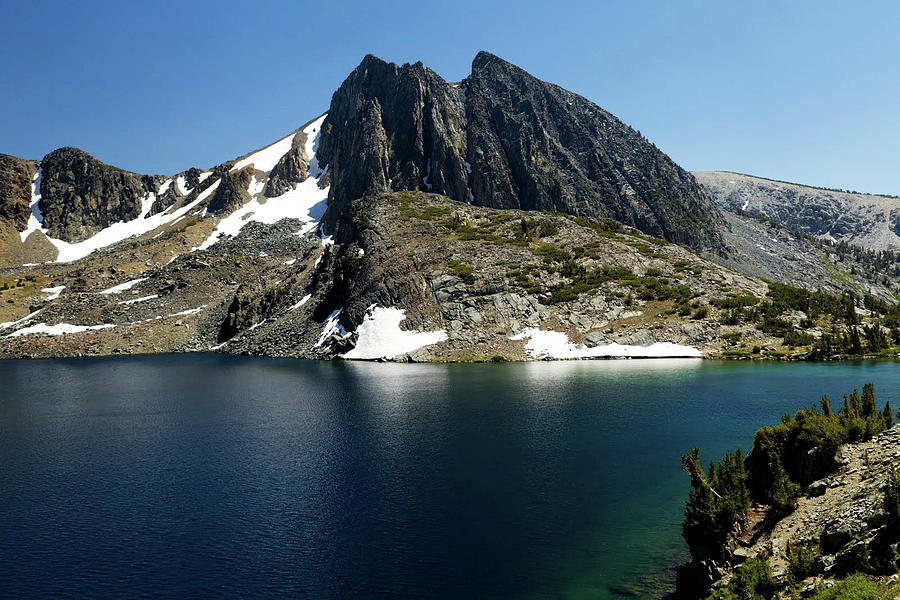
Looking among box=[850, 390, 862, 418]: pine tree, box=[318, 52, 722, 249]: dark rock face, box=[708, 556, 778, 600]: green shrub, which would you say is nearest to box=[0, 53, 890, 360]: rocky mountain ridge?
box=[318, 52, 722, 249]: dark rock face

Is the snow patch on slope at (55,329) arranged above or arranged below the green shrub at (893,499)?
above

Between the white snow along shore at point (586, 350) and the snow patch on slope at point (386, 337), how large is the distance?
1646 centimetres

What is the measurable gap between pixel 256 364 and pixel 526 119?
460ft

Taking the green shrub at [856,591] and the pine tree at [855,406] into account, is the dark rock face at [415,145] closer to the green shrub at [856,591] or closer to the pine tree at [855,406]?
the pine tree at [855,406]

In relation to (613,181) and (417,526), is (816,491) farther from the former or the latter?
(613,181)

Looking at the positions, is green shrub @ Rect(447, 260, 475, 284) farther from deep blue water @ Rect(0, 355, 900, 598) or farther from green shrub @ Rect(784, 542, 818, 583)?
green shrub @ Rect(784, 542, 818, 583)

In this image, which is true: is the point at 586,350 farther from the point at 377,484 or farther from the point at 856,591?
the point at 856,591

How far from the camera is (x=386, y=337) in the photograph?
9869cm

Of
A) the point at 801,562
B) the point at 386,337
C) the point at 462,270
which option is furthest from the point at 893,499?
the point at 462,270

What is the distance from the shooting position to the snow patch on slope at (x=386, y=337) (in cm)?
9539

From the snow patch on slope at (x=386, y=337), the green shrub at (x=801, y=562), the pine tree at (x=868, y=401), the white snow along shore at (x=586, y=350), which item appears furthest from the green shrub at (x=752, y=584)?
the snow patch on slope at (x=386, y=337)

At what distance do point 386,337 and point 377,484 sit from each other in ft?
224

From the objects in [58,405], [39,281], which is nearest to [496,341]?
[58,405]

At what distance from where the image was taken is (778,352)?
78.9 metres
